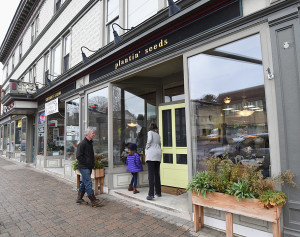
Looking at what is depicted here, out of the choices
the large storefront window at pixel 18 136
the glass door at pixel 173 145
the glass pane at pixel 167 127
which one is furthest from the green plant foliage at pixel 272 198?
the large storefront window at pixel 18 136

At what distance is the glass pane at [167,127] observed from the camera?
5730 millimetres

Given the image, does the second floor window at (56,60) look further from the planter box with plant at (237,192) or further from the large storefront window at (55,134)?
the planter box with plant at (237,192)

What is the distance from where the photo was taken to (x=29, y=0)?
12.8 meters

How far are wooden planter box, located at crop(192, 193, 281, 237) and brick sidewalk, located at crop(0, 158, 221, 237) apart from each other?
0.35 m

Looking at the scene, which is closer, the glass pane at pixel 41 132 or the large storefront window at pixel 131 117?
the large storefront window at pixel 131 117

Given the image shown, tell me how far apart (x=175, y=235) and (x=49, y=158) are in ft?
30.1

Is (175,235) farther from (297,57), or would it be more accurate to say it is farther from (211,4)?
(211,4)

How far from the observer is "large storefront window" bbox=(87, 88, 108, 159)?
6.51 m

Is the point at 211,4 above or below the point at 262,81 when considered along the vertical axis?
above

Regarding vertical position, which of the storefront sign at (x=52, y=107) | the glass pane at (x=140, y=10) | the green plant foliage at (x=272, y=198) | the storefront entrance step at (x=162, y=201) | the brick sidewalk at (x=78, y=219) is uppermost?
the glass pane at (x=140, y=10)

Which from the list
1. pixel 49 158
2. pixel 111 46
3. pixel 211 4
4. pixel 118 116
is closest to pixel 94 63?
pixel 111 46

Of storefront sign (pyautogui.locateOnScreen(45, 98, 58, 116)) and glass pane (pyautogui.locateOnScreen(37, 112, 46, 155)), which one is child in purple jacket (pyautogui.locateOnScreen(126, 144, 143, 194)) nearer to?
storefront sign (pyautogui.locateOnScreen(45, 98, 58, 116))

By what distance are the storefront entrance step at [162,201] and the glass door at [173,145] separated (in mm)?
456

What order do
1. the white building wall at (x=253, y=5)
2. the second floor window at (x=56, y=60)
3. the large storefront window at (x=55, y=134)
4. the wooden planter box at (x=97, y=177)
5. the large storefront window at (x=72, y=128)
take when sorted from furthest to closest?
the large storefront window at (x=55, y=134), the second floor window at (x=56, y=60), the large storefront window at (x=72, y=128), the wooden planter box at (x=97, y=177), the white building wall at (x=253, y=5)
